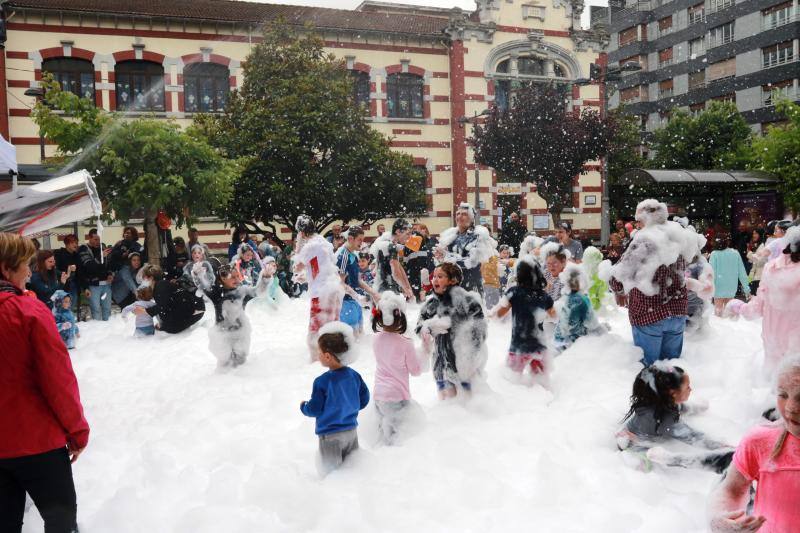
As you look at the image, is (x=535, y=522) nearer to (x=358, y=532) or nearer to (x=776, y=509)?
(x=358, y=532)

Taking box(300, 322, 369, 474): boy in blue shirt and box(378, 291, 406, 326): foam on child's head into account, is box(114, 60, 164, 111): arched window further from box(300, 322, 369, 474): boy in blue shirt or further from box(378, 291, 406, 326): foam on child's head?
box(300, 322, 369, 474): boy in blue shirt

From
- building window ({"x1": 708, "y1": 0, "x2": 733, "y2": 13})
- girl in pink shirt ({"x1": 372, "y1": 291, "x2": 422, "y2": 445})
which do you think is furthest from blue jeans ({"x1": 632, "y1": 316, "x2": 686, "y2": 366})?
building window ({"x1": 708, "y1": 0, "x2": 733, "y2": 13})

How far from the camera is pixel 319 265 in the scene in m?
8.49

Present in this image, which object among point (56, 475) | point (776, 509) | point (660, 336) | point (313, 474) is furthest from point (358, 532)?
point (660, 336)

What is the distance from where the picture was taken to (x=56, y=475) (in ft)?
11.3

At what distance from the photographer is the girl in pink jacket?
5.29m

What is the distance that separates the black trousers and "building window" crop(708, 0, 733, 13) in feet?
162

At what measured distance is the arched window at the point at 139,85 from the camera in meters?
23.9

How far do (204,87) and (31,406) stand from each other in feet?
76.1

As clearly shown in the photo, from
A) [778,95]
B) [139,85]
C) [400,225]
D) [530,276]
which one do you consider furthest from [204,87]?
[778,95]

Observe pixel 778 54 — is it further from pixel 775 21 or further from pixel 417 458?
pixel 417 458

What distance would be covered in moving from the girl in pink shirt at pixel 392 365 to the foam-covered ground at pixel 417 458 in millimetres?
197

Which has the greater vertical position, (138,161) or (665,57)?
(665,57)

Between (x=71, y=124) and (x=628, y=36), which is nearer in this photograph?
(x=71, y=124)
